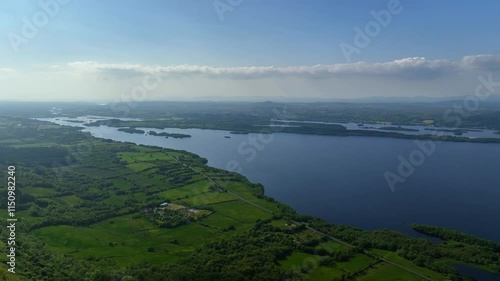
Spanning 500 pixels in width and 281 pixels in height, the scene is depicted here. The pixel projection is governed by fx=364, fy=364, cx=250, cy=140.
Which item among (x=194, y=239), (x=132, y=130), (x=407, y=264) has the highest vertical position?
(x=132, y=130)

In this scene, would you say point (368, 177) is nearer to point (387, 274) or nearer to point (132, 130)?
point (387, 274)

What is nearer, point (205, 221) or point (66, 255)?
point (66, 255)

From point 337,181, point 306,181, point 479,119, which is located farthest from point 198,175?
point 479,119

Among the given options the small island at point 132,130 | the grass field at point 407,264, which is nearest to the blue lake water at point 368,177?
the grass field at point 407,264

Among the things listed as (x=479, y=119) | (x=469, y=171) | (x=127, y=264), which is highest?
(x=479, y=119)

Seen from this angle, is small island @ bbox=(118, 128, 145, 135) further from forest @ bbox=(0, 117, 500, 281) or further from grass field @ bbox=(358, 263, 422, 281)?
grass field @ bbox=(358, 263, 422, 281)

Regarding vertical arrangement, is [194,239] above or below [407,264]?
below

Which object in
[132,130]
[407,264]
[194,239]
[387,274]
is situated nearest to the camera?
[387,274]

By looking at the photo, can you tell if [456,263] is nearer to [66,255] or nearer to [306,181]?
[306,181]

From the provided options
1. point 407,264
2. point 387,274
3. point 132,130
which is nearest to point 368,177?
point 407,264

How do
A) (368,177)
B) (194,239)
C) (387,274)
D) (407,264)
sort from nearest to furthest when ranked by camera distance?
(387,274), (407,264), (194,239), (368,177)
